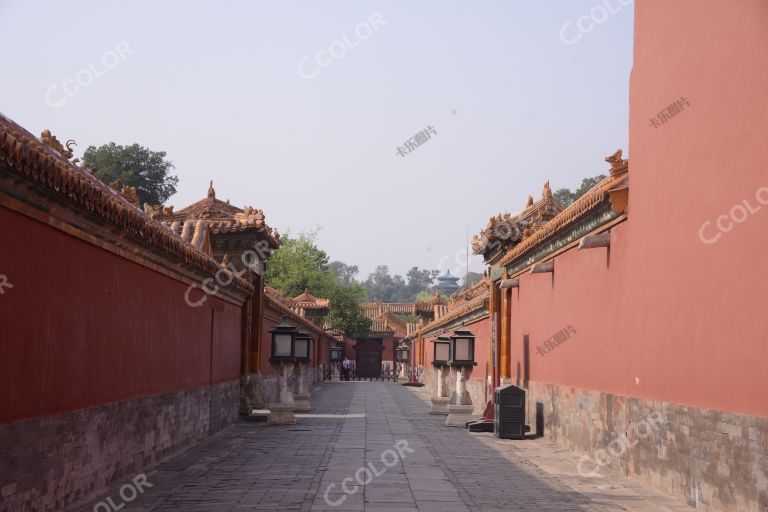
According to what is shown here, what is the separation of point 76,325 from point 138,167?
53.4 meters

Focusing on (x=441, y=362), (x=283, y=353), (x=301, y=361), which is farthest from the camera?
(x=441, y=362)

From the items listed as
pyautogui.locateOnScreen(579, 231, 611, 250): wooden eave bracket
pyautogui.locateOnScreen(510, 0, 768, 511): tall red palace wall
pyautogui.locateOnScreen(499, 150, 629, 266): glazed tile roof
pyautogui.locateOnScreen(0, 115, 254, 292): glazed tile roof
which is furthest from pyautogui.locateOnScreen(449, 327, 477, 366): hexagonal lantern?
pyautogui.locateOnScreen(0, 115, 254, 292): glazed tile roof

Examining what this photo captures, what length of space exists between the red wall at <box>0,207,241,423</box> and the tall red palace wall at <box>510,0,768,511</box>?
5971 mm

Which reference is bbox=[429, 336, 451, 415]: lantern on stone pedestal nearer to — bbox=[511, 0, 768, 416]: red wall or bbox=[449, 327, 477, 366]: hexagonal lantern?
bbox=[449, 327, 477, 366]: hexagonal lantern

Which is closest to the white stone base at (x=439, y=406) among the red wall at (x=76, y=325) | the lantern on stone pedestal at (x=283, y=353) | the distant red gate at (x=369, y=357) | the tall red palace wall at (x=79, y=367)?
the lantern on stone pedestal at (x=283, y=353)

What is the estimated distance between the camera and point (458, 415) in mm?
21234

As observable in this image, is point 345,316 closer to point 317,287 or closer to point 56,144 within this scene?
point 317,287

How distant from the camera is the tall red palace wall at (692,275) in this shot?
27.6 feet

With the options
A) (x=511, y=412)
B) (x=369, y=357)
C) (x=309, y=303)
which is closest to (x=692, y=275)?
(x=511, y=412)

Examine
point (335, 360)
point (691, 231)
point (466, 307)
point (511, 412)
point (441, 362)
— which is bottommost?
point (511, 412)

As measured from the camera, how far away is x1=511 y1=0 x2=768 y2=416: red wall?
8.46m

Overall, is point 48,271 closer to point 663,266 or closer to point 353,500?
point 353,500

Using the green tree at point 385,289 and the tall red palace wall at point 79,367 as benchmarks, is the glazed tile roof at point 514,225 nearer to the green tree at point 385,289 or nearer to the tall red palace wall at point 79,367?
the tall red palace wall at point 79,367

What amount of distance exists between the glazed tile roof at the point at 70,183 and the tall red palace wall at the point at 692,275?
581 cm
